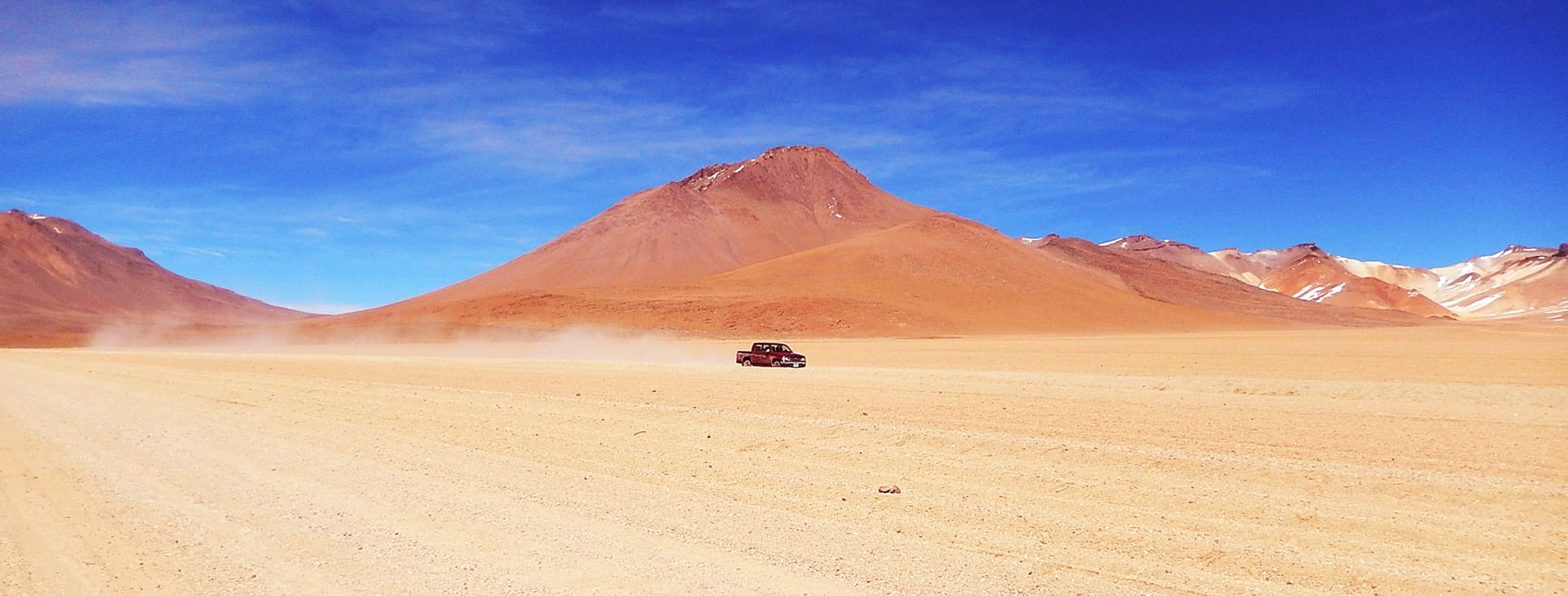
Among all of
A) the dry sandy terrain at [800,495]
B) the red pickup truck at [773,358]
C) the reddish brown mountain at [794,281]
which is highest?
the reddish brown mountain at [794,281]

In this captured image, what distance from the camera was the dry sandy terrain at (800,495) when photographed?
269 inches

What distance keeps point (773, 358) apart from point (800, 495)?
86.2 ft

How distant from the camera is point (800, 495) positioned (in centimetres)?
971

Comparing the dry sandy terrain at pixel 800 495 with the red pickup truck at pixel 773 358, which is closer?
the dry sandy terrain at pixel 800 495

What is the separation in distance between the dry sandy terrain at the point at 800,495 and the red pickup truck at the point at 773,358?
1580 centimetres

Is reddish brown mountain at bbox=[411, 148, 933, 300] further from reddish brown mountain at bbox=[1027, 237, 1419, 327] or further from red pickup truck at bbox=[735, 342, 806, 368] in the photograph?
red pickup truck at bbox=[735, 342, 806, 368]

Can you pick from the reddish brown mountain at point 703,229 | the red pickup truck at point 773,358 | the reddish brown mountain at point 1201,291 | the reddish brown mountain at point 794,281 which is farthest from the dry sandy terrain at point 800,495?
the reddish brown mountain at point 1201,291

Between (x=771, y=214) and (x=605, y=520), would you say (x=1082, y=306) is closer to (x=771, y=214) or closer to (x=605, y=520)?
(x=771, y=214)

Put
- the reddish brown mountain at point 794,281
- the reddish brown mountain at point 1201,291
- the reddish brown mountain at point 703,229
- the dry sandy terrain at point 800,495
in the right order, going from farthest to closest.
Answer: the reddish brown mountain at point 703,229 → the reddish brown mountain at point 1201,291 → the reddish brown mountain at point 794,281 → the dry sandy terrain at point 800,495

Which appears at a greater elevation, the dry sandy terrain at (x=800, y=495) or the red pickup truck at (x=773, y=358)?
the red pickup truck at (x=773, y=358)

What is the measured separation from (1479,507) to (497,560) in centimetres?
844

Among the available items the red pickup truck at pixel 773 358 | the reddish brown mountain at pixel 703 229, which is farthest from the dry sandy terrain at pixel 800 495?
the reddish brown mountain at pixel 703 229

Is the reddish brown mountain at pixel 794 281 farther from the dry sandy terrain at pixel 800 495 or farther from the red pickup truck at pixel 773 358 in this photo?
the dry sandy terrain at pixel 800 495

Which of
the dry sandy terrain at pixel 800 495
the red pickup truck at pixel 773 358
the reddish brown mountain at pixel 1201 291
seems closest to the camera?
the dry sandy terrain at pixel 800 495
